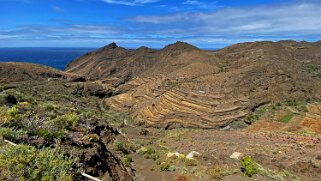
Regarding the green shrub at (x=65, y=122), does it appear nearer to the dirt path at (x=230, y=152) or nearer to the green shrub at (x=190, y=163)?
the dirt path at (x=230, y=152)

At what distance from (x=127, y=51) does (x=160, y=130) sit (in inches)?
2116

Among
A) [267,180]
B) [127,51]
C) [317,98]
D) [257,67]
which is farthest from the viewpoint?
[127,51]

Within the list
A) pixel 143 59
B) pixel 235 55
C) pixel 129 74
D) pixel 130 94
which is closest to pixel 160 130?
pixel 130 94

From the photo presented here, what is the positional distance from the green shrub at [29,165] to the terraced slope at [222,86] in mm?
27833

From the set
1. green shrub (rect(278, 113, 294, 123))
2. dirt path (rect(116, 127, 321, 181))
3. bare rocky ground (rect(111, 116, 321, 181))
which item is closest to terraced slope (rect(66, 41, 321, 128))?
bare rocky ground (rect(111, 116, 321, 181))

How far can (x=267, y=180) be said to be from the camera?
13281 millimetres

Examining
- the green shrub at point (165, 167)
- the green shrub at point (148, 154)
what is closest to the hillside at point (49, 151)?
the green shrub at point (148, 154)

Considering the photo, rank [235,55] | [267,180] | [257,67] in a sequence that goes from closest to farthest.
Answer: [267,180], [257,67], [235,55]

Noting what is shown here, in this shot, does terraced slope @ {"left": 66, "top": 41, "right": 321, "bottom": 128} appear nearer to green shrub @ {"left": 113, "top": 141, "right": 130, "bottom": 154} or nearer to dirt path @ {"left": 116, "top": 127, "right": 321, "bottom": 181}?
dirt path @ {"left": 116, "top": 127, "right": 321, "bottom": 181}

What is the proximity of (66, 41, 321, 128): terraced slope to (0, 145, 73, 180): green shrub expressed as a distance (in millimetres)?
27833

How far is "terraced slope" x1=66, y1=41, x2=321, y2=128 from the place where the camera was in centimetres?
3584

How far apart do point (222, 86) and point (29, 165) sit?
33871 mm

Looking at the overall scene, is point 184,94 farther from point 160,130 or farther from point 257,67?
point 257,67

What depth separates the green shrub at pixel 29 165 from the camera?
6496 mm
